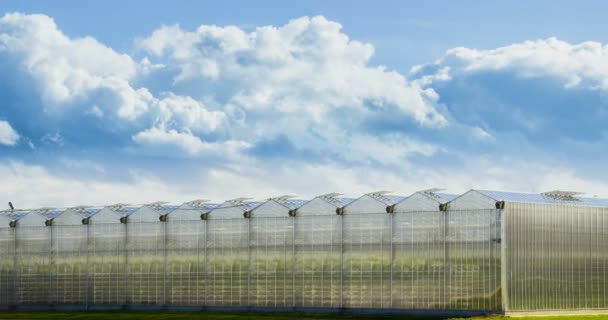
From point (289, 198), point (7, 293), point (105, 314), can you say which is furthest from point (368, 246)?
point (7, 293)

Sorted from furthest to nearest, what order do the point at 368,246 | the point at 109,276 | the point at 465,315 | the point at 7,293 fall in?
the point at 7,293
the point at 109,276
the point at 368,246
the point at 465,315

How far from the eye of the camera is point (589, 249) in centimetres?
8400

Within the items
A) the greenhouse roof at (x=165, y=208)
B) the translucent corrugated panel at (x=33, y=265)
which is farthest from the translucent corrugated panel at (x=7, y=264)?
the greenhouse roof at (x=165, y=208)

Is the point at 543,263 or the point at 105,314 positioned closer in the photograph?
the point at 543,263

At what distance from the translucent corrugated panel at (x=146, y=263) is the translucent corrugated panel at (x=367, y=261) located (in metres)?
18.9

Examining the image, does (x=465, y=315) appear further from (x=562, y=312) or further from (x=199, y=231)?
(x=199, y=231)

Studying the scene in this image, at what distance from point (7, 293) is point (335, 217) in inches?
1512

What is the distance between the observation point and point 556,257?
266ft

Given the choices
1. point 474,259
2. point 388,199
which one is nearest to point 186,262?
point 388,199

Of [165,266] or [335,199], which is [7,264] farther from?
[335,199]

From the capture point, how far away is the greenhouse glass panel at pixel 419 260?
80125 mm

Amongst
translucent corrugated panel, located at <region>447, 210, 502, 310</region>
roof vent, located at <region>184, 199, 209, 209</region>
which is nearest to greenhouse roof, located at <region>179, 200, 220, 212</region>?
roof vent, located at <region>184, 199, 209, 209</region>

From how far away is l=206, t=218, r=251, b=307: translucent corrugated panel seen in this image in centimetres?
9062

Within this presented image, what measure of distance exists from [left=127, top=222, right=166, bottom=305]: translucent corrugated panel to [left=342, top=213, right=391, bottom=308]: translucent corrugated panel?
62.2 ft
